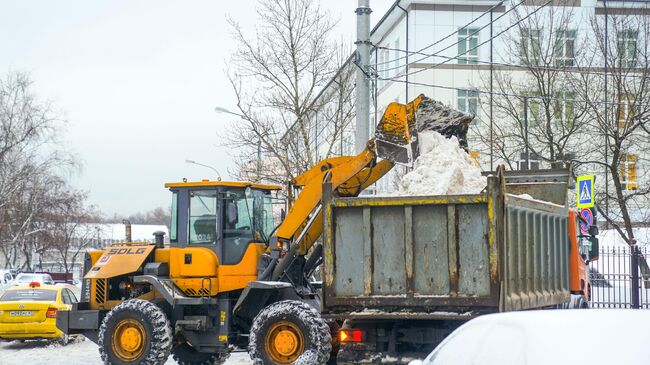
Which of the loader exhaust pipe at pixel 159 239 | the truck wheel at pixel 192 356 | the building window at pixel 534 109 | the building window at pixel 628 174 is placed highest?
the building window at pixel 534 109

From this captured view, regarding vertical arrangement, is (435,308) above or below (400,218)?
below

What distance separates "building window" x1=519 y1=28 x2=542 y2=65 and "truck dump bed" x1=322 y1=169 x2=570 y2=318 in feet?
61.9

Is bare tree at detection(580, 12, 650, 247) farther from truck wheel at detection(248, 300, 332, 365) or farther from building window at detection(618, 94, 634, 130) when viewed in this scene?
truck wheel at detection(248, 300, 332, 365)

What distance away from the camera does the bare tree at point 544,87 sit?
29.2 metres

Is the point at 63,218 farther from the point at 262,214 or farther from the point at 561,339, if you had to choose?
the point at 561,339

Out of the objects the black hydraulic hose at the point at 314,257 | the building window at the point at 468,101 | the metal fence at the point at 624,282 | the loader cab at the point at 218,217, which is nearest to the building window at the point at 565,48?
the metal fence at the point at 624,282

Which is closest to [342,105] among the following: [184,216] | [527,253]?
[184,216]

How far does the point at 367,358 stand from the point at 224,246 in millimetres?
4186

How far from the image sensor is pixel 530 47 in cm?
3072

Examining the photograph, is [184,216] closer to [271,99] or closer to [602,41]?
[271,99]

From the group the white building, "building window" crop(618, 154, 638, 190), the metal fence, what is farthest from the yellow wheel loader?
"building window" crop(618, 154, 638, 190)

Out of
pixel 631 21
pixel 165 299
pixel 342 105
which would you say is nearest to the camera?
pixel 165 299

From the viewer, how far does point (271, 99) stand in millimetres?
26266

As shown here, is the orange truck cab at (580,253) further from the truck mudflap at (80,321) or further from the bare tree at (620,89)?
the bare tree at (620,89)
